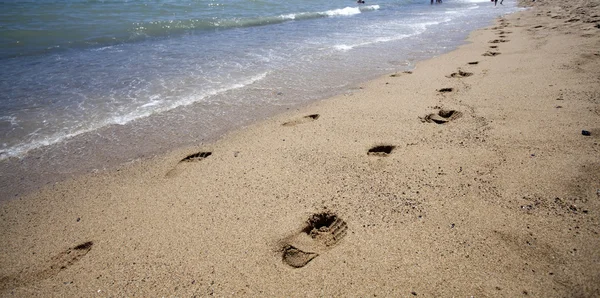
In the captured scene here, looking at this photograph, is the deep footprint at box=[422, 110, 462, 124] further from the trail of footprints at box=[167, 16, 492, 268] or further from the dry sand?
the trail of footprints at box=[167, 16, 492, 268]

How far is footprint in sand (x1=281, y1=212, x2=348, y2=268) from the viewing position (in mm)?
2482

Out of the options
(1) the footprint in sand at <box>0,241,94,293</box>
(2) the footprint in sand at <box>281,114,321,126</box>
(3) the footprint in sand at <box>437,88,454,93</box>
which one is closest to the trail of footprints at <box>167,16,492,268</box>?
(1) the footprint in sand at <box>0,241,94,293</box>

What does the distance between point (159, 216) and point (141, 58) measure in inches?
274

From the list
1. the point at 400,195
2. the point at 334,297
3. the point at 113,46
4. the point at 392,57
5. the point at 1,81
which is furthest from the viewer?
the point at 113,46

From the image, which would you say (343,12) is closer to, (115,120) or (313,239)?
(115,120)

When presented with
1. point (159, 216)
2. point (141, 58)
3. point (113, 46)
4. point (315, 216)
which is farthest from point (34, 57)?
point (315, 216)

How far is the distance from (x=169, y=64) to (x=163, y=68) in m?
0.37

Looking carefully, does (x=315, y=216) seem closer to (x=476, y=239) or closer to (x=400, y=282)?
(x=400, y=282)

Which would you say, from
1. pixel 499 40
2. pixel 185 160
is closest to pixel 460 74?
pixel 499 40

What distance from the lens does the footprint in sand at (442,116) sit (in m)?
4.33

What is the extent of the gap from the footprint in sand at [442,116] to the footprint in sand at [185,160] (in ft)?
10.6

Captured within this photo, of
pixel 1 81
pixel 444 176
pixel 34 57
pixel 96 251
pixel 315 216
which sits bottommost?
pixel 96 251

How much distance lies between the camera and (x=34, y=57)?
28.1 ft

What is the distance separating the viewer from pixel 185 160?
4000 millimetres
